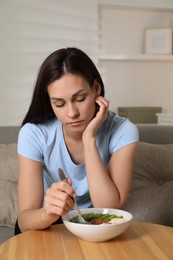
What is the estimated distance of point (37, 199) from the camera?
127 cm

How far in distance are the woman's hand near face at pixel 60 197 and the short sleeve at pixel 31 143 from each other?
0.37m

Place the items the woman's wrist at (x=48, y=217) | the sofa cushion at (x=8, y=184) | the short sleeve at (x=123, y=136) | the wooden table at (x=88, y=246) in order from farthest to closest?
1. the sofa cushion at (x=8, y=184)
2. the short sleeve at (x=123, y=136)
3. the woman's wrist at (x=48, y=217)
4. the wooden table at (x=88, y=246)

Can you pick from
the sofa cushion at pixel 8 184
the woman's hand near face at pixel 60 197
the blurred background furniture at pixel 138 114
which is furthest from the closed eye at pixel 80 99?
the blurred background furniture at pixel 138 114

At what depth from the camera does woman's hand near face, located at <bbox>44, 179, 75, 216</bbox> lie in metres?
0.96

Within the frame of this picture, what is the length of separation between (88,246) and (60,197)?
0.48 ft

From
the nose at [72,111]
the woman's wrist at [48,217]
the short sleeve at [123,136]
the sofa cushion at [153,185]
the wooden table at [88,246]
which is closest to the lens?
the wooden table at [88,246]

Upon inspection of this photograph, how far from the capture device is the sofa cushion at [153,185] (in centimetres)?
175

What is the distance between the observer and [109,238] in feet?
3.20

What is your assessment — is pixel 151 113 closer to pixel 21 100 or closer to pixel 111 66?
pixel 111 66

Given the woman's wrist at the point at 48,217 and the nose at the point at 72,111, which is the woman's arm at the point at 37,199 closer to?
Result: the woman's wrist at the point at 48,217

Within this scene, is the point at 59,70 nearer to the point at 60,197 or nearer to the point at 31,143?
the point at 31,143

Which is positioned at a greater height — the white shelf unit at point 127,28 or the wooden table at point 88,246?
the white shelf unit at point 127,28

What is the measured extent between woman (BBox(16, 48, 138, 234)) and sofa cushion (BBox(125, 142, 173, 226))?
41 centimetres

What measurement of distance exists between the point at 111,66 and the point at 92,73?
2781mm
